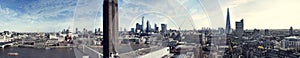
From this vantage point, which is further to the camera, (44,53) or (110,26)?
(44,53)

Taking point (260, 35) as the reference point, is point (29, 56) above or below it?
below

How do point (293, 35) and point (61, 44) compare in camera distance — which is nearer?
point (293, 35)

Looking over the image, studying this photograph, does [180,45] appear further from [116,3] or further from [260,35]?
[260,35]

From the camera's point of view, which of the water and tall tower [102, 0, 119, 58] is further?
the water

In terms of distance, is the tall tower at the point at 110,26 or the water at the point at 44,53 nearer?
the tall tower at the point at 110,26

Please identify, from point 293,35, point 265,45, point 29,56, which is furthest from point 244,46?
point 29,56

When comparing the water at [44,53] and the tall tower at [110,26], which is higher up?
the tall tower at [110,26]

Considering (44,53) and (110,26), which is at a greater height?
(110,26)

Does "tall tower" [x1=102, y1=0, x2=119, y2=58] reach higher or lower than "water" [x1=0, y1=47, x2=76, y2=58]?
higher
